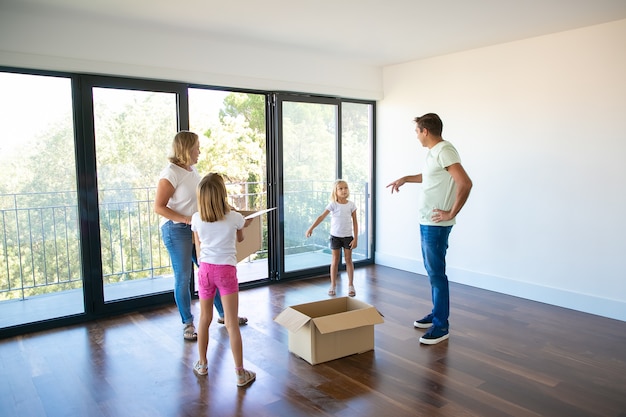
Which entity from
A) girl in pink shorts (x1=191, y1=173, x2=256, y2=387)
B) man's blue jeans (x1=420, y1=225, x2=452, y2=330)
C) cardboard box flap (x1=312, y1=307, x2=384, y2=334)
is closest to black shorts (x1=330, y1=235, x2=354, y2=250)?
man's blue jeans (x1=420, y1=225, x2=452, y2=330)

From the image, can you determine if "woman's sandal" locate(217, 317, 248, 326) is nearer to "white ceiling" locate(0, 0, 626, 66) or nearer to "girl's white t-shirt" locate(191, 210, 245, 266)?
"girl's white t-shirt" locate(191, 210, 245, 266)

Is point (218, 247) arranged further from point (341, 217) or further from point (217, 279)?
point (341, 217)

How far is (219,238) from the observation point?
2.61 m

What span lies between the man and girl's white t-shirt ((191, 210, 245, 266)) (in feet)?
4.42

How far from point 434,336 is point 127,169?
2.83 metres

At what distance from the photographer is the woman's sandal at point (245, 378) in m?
2.72

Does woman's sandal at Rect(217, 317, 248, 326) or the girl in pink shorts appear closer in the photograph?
the girl in pink shorts

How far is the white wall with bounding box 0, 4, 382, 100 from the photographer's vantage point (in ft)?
11.4

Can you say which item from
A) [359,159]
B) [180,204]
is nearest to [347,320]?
A: [180,204]

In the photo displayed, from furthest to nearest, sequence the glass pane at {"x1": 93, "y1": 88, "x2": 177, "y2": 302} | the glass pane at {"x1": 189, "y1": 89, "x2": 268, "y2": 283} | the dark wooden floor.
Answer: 1. the glass pane at {"x1": 189, "y1": 89, "x2": 268, "y2": 283}
2. the glass pane at {"x1": 93, "y1": 88, "x2": 177, "y2": 302}
3. the dark wooden floor

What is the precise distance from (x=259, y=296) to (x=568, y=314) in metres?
2.69

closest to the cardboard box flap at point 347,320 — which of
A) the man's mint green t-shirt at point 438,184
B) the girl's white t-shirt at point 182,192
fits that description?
the man's mint green t-shirt at point 438,184

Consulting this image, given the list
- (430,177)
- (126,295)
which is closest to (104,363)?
(126,295)

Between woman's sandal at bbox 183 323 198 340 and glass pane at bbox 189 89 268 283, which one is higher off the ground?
glass pane at bbox 189 89 268 283
